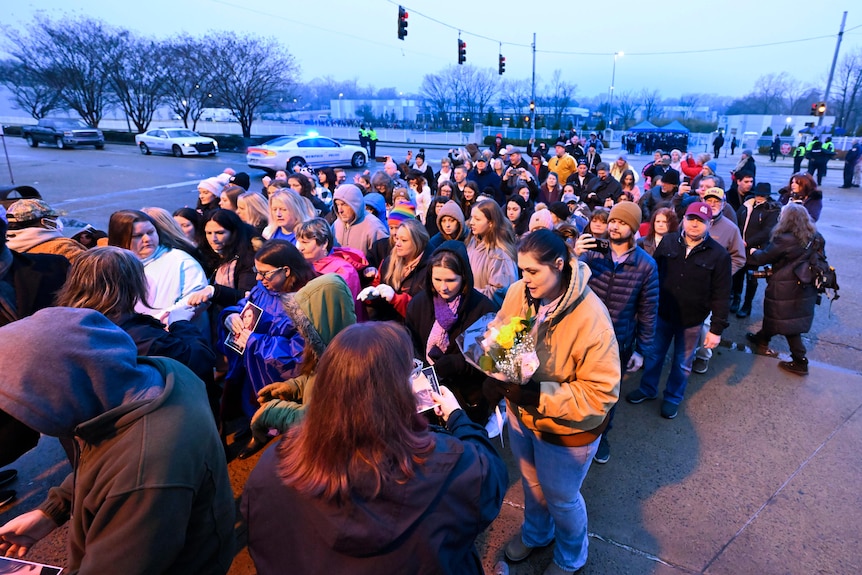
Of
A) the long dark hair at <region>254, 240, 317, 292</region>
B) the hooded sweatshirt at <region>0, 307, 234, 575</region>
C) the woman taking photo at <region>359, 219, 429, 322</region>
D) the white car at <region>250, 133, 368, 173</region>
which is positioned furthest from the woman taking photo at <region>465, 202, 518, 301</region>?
the white car at <region>250, 133, 368, 173</region>

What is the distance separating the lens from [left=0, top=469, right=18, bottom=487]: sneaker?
3.49m

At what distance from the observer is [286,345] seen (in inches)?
115

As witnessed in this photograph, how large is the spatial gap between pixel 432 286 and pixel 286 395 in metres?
1.17

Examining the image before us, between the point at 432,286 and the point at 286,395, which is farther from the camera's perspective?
the point at 432,286

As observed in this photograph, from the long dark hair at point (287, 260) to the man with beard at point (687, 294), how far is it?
3172 millimetres

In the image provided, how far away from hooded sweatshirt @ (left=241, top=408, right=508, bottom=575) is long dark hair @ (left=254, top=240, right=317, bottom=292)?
166 cm

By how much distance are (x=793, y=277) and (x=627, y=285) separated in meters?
2.40

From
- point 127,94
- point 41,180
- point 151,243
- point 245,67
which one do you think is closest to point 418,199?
point 151,243

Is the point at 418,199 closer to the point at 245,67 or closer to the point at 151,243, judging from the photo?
the point at 151,243

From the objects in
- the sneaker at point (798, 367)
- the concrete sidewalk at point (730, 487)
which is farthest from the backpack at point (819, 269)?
the concrete sidewalk at point (730, 487)

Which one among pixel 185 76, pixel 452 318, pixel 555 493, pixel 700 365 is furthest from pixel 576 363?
pixel 185 76

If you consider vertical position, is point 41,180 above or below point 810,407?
above

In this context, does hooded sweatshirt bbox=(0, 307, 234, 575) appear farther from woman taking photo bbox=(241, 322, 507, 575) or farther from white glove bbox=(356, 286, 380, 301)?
white glove bbox=(356, 286, 380, 301)

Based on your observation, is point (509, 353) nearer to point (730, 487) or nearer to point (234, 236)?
point (730, 487)
